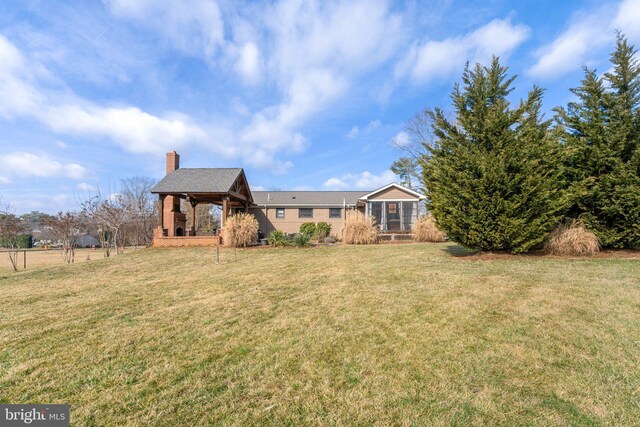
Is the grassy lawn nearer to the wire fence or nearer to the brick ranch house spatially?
the wire fence

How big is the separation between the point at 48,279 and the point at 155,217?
22.1 meters

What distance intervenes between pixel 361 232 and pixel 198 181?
1024 cm

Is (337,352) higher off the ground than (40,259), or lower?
higher

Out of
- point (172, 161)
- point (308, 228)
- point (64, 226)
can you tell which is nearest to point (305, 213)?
point (308, 228)

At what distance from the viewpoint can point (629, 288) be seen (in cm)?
502

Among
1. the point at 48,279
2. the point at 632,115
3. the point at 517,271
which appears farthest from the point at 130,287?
the point at 632,115

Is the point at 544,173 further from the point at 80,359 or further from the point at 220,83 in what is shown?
the point at 220,83

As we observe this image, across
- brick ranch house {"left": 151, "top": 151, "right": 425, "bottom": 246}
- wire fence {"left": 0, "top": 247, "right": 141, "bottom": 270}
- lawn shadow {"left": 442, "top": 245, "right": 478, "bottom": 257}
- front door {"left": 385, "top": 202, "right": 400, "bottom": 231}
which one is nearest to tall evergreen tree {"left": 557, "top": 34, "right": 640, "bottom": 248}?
lawn shadow {"left": 442, "top": 245, "right": 478, "bottom": 257}

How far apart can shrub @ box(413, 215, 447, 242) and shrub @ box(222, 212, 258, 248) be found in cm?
867

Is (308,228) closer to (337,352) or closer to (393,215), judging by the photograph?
(393,215)

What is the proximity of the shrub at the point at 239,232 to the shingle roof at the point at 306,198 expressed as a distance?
10.1 meters

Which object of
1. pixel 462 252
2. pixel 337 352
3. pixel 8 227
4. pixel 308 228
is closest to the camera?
Result: pixel 337 352

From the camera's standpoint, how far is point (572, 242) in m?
8.45
